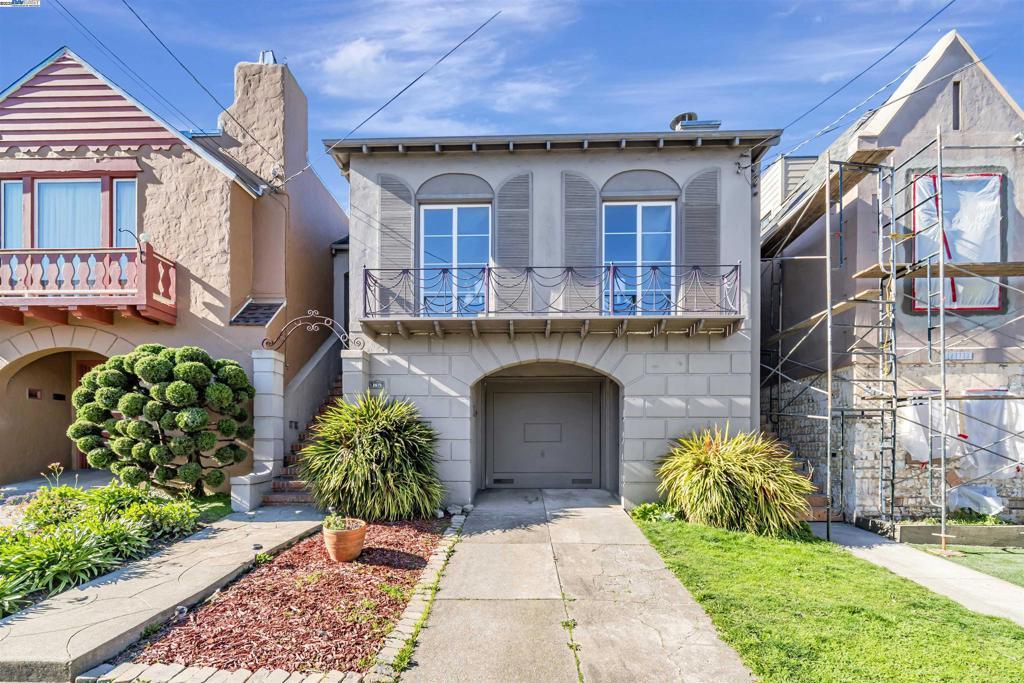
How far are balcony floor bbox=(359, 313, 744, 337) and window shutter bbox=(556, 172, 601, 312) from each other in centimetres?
49

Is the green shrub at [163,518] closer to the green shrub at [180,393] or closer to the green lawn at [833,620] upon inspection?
the green shrub at [180,393]

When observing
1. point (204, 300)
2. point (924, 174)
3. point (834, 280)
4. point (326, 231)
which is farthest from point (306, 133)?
point (924, 174)

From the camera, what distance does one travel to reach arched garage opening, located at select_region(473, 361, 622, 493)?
428 inches

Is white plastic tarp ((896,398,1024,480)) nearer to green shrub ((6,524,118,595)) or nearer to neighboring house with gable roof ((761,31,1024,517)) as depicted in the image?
neighboring house with gable roof ((761,31,1024,517))

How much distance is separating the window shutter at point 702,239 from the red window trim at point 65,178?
10509 millimetres

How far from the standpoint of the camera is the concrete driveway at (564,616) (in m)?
4.12

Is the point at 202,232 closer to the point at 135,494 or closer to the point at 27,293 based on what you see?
the point at 27,293

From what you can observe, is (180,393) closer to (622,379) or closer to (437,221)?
(437,221)

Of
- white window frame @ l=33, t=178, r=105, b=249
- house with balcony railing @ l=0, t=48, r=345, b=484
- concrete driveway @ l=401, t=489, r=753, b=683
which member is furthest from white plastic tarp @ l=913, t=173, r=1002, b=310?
white window frame @ l=33, t=178, r=105, b=249

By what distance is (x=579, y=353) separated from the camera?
9180 millimetres

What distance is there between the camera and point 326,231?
1272 cm

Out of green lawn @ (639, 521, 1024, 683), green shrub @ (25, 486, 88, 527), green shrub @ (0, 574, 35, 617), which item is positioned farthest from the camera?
green shrub @ (25, 486, 88, 527)

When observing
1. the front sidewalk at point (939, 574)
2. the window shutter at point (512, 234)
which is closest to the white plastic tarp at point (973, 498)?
the front sidewalk at point (939, 574)

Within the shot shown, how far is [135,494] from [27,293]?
15.2ft
